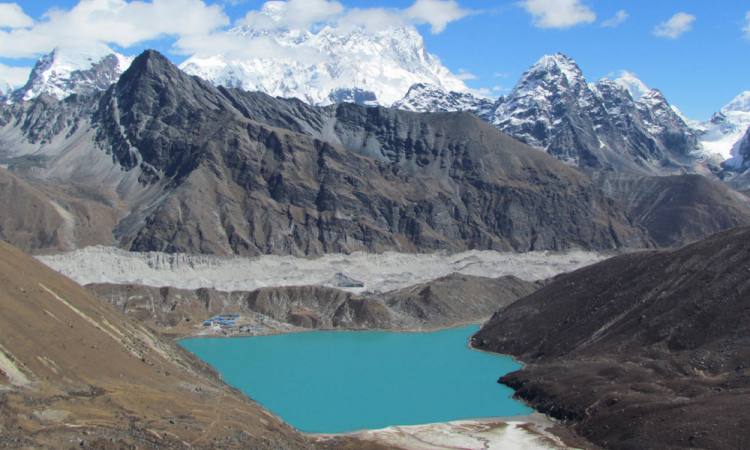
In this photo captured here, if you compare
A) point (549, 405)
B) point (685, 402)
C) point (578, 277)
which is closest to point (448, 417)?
point (549, 405)

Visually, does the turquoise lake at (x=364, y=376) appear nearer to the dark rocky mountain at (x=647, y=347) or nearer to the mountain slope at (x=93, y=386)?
the dark rocky mountain at (x=647, y=347)

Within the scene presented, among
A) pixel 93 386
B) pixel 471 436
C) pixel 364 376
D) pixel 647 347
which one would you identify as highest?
pixel 647 347

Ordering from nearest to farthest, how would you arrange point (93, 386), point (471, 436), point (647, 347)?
point (93, 386) → point (471, 436) → point (647, 347)

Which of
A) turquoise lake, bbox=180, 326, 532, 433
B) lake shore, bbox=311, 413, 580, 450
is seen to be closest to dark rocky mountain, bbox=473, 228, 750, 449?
lake shore, bbox=311, 413, 580, 450

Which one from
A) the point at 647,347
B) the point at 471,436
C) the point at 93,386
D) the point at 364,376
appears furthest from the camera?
the point at 364,376

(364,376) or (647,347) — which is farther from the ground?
(647,347)

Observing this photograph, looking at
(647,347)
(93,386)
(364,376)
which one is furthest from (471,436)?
(364,376)

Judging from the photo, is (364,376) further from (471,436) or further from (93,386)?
(93,386)

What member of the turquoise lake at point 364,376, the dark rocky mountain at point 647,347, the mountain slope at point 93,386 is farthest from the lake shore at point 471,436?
the mountain slope at point 93,386
